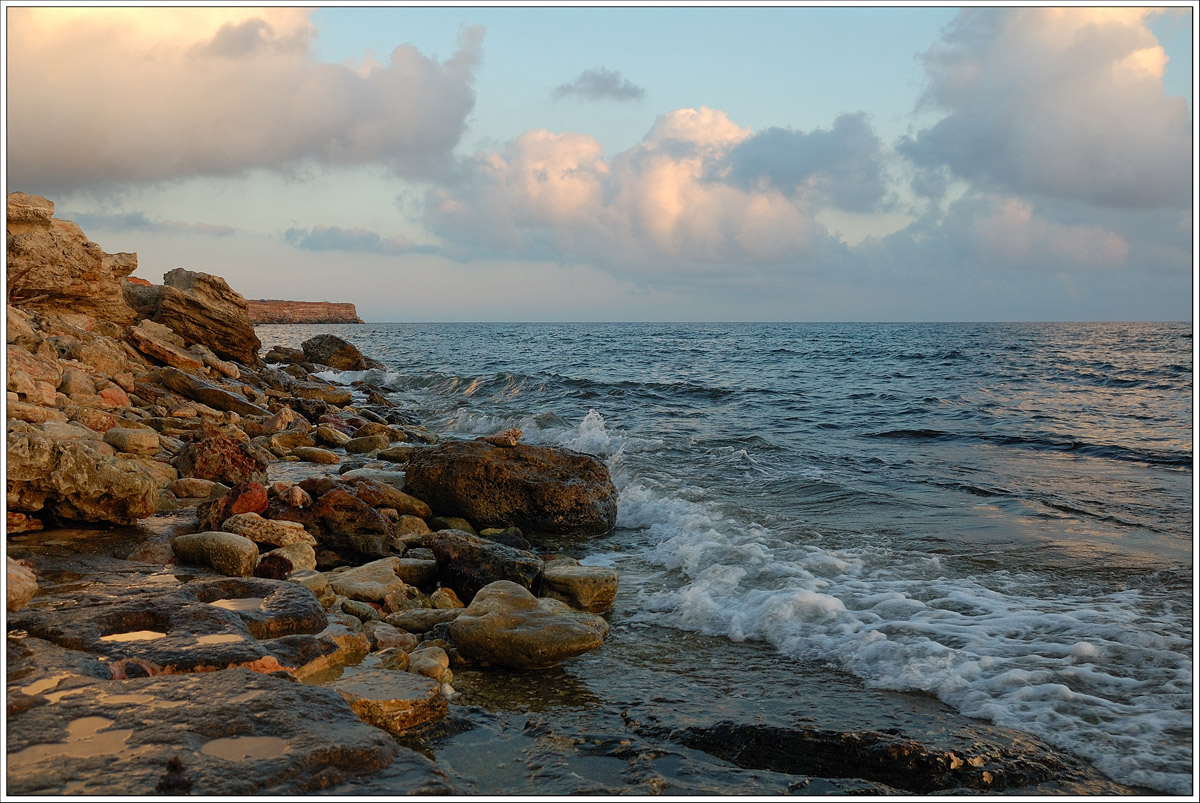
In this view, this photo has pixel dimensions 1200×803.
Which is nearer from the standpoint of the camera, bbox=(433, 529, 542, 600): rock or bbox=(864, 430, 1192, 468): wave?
bbox=(433, 529, 542, 600): rock

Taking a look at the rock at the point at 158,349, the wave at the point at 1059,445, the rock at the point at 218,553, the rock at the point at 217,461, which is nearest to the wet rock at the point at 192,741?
the rock at the point at 218,553

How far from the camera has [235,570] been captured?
5.86m

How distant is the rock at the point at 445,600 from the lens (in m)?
6.28

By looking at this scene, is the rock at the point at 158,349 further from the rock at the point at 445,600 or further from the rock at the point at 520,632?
the rock at the point at 520,632

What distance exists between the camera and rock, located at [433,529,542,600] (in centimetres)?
675

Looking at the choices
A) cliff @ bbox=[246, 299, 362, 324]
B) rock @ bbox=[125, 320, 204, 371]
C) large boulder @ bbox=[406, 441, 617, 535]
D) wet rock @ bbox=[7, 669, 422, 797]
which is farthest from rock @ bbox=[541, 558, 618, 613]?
cliff @ bbox=[246, 299, 362, 324]

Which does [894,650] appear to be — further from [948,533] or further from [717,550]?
[948,533]

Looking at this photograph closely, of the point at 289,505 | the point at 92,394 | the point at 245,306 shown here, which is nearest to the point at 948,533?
the point at 289,505

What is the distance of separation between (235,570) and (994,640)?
6164 mm

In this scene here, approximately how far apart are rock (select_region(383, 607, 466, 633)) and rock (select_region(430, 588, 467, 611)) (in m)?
0.31

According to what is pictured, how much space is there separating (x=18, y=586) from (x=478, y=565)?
3.46m

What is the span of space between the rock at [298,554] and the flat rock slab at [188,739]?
98.2 inches

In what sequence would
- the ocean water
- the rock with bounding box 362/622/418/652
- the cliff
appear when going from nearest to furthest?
1. the ocean water
2. the rock with bounding box 362/622/418/652
3. the cliff

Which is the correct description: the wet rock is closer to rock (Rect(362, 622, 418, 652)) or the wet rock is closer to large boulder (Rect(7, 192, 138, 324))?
rock (Rect(362, 622, 418, 652))
